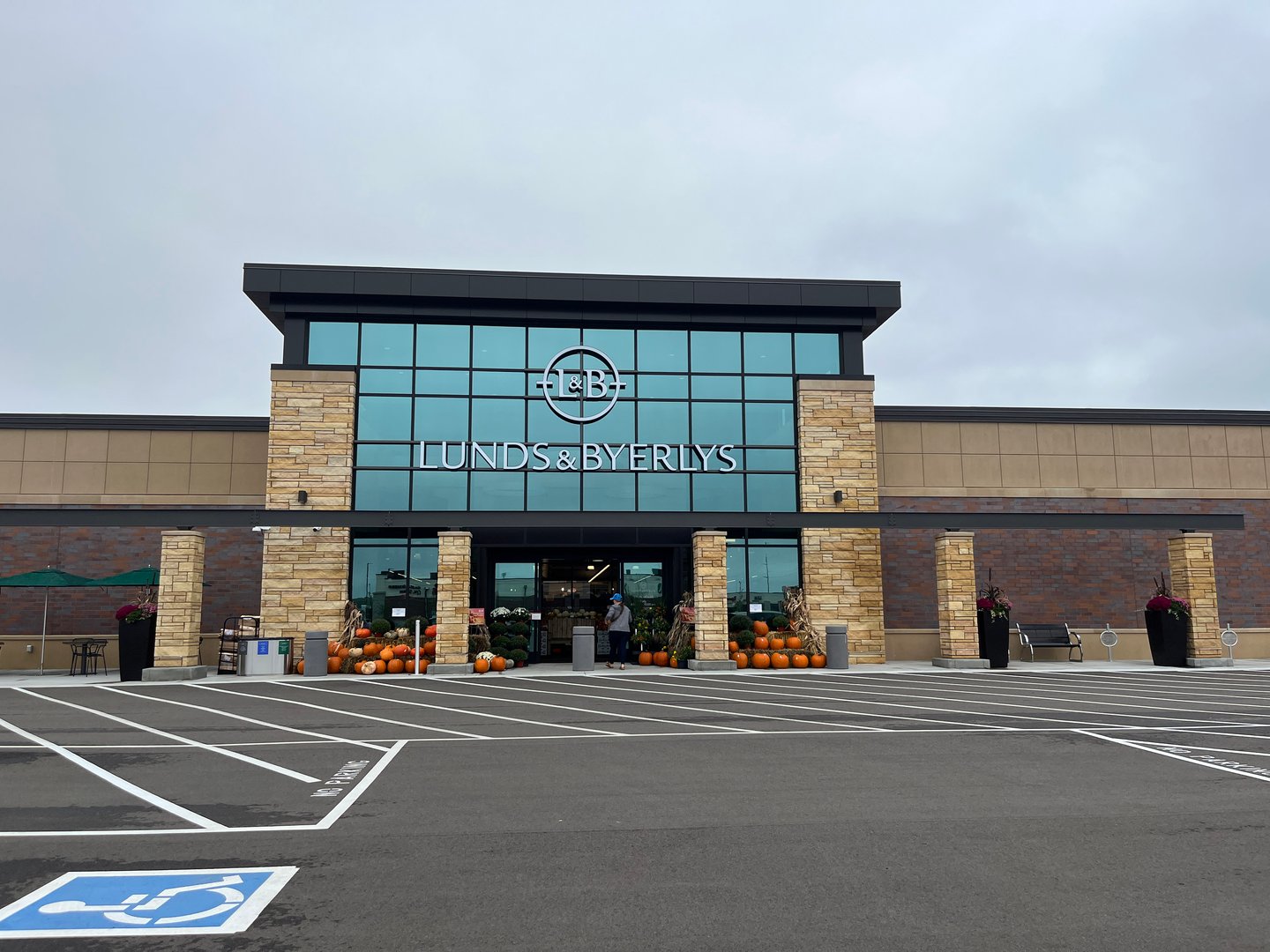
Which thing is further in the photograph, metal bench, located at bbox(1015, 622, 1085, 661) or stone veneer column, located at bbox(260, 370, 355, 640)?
metal bench, located at bbox(1015, 622, 1085, 661)

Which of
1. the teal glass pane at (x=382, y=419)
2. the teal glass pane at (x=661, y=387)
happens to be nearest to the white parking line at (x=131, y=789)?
the teal glass pane at (x=382, y=419)

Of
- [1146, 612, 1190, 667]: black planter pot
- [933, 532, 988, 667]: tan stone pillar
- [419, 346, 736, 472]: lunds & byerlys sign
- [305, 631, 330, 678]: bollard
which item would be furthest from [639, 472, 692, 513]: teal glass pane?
[1146, 612, 1190, 667]: black planter pot

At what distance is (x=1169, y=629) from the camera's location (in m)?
A: 22.3

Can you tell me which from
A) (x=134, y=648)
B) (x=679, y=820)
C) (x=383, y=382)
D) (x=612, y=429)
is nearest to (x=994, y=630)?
(x=612, y=429)

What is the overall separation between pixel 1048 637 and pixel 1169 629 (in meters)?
2.77

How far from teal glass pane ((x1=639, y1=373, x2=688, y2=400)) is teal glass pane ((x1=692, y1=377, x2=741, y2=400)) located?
0.30 metres

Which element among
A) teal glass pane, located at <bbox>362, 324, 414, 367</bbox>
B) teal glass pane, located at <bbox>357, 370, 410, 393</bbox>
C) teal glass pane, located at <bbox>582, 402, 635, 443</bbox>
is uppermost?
teal glass pane, located at <bbox>362, 324, 414, 367</bbox>

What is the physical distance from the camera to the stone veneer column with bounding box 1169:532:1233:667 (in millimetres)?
22172

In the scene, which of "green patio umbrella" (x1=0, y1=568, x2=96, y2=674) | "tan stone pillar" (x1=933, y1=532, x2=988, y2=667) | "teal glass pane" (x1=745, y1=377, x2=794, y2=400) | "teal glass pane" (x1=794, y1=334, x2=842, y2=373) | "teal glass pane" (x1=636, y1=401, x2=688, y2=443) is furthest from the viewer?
"teal glass pane" (x1=794, y1=334, x2=842, y2=373)

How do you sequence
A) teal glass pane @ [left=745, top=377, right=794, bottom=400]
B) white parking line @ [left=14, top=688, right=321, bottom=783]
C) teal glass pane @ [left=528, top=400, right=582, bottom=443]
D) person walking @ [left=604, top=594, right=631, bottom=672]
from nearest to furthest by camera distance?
white parking line @ [left=14, top=688, right=321, bottom=783]
person walking @ [left=604, top=594, right=631, bottom=672]
teal glass pane @ [left=528, top=400, right=582, bottom=443]
teal glass pane @ [left=745, top=377, right=794, bottom=400]

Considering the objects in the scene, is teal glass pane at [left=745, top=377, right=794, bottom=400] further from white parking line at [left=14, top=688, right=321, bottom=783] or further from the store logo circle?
white parking line at [left=14, top=688, right=321, bottom=783]

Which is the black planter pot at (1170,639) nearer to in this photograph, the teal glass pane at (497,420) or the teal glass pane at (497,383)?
the teal glass pane at (497,420)

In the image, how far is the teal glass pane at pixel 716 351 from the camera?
24781 millimetres

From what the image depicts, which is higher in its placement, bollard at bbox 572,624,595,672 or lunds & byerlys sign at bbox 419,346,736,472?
lunds & byerlys sign at bbox 419,346,736,472
